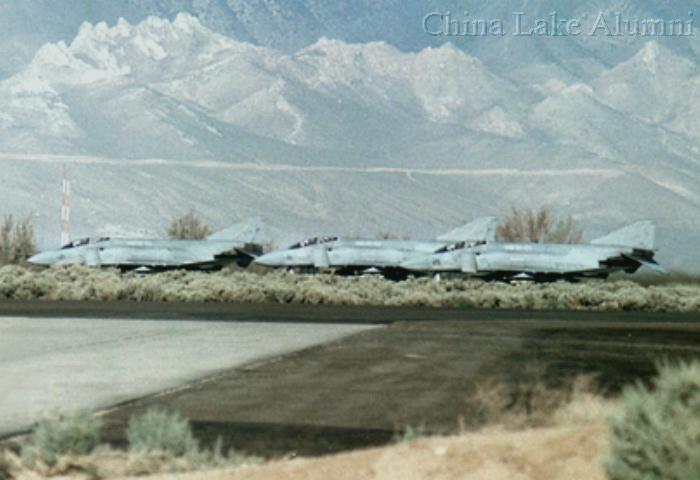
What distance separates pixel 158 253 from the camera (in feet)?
265

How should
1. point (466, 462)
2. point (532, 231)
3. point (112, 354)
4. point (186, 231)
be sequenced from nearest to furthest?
point (466, 462)
point (112, 354)
point (532, 231)
point (186, 231)

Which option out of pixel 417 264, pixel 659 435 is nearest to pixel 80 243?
pixel 417 264

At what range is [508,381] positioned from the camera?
1917 cm

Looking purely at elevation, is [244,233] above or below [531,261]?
above

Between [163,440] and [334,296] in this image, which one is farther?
[334,296]

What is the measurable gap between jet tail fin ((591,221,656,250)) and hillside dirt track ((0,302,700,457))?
4181cm

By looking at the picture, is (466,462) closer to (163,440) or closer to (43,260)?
(163,440)

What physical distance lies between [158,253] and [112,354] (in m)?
57.0

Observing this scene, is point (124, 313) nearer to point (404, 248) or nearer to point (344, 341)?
point (344, 341)

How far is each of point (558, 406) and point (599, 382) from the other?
11.0 feet

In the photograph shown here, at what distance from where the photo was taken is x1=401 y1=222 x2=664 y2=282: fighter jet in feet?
242

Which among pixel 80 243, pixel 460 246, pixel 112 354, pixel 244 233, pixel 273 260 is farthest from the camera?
pixel 244 233

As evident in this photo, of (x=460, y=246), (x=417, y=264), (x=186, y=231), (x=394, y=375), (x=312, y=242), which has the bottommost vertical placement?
(x=394, y=375)

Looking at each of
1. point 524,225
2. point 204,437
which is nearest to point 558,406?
point 204,437
